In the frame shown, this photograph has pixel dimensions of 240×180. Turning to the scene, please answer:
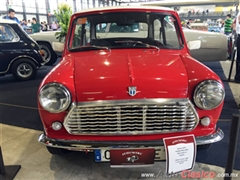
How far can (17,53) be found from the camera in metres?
5.50

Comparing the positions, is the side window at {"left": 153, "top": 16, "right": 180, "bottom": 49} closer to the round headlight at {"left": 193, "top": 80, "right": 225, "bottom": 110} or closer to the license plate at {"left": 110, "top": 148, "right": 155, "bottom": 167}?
the round headlight at {"left": 193, "top": 80, "right": 225, "bottom": 110}

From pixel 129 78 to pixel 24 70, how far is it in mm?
4650

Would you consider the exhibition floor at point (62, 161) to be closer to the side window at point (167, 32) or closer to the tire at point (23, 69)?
the side window at point (167, 32)

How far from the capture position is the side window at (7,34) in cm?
529

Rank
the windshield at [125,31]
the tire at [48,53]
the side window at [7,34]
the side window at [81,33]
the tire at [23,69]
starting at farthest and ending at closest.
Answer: the tire at [48,53] → the tire at [23,69] → the side window at [7,34] → the side window at [81,33] → the windshield at [125,31]

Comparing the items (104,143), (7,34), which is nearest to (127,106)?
(104,143)

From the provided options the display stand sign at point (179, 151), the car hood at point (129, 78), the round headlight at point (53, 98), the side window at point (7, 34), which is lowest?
the display stand sign at point (179, 151)

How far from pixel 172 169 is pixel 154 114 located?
455 mm

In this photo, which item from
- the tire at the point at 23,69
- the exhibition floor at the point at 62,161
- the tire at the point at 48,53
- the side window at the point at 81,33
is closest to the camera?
the exhibition floor at the point at 62,161

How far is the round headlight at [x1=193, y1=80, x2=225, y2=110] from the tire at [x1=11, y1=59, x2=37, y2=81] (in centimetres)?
489

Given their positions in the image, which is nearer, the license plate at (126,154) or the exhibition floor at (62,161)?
the license plate at (126,154)

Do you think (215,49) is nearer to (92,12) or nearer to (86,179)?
(92,12)

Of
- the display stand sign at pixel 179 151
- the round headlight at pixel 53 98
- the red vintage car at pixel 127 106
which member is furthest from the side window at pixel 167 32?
the round headlight at pixel 53 98

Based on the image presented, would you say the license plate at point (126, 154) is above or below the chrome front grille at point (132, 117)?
below
